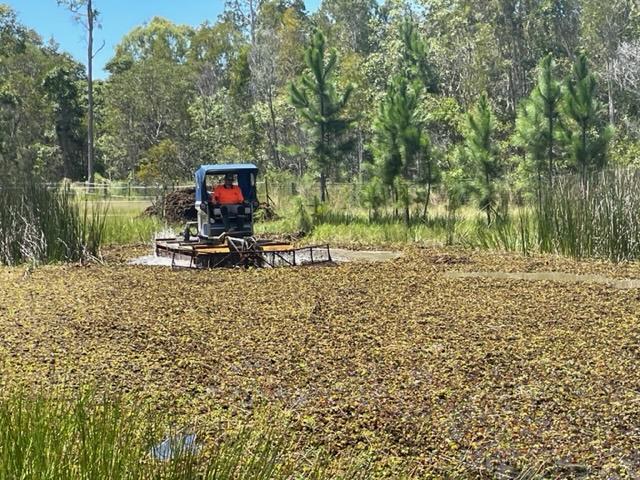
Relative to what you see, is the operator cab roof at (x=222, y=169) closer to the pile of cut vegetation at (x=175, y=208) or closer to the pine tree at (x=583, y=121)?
the pile of cut vegetation at (x=175, y=208)

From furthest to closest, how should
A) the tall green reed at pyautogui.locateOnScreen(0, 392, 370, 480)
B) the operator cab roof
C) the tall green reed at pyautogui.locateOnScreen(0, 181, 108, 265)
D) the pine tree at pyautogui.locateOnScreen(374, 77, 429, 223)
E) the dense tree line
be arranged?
the dense tree line
the pine tree at pyautogui.locateOnScreen(374, 77, 429, 223)
the operator cab roof
the tall green reed at pyautogui.locateOnScreen(0, 181, 108, 265)
the tall green reed at pyautogui.locateOnScreen(0, 392, 370, 480)

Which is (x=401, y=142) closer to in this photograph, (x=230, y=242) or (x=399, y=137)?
(x=399, y=137)

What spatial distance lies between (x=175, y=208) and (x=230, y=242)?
8.73 metres

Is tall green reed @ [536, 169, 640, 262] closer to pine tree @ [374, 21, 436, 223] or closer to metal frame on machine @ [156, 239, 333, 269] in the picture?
metal frame on machine @ [156, 239, 333, 269]

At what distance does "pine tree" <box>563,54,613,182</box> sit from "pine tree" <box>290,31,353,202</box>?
5059 millimetres

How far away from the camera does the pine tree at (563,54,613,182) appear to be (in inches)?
678

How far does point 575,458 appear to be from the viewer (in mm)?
3625

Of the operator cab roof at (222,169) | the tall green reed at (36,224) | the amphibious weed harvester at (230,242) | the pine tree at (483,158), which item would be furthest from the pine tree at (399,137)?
the tall green reed at (36,224)

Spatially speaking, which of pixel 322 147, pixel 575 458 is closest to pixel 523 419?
pixel 575 458

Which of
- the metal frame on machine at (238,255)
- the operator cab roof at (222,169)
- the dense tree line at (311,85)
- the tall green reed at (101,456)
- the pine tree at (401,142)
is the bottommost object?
the metal frame on machine at (238,255)

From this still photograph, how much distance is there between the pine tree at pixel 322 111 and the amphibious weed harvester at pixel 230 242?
6303 millimetres

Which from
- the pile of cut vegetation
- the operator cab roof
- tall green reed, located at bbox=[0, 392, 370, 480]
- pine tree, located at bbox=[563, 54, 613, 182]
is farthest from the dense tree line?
tall green reed, located at bbox=[0, 392, 370, 480]

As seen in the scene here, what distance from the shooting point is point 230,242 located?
1116 cm

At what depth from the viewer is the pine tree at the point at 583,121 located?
17.2 metres
